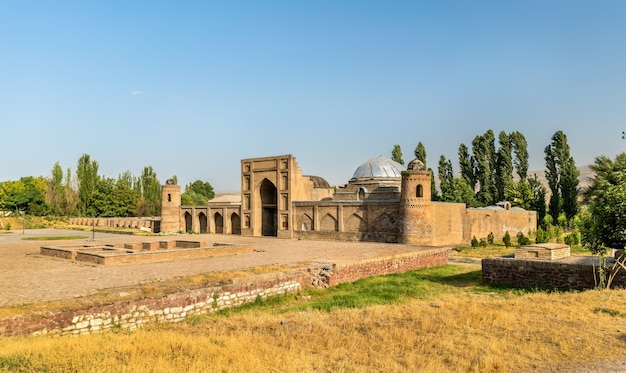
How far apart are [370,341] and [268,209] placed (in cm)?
2775

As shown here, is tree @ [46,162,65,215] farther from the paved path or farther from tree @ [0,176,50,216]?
the paved path

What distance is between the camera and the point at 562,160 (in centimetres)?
3962

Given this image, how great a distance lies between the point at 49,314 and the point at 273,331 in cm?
379

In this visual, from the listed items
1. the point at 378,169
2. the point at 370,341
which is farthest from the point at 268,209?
the point at 370,341

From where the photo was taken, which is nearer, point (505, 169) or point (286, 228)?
point (286, 228)

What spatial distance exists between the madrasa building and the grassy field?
15.0 m

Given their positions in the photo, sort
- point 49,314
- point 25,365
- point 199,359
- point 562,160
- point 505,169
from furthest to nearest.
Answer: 1. point 505,169
2. point 562,160
3. point 49,314
4. point 199,359
5. point 25,365

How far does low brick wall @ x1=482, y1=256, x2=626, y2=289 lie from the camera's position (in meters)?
12.5

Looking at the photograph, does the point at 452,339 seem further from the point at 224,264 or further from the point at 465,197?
the point at 465,197

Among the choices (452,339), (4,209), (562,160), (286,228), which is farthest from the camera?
(4,209)

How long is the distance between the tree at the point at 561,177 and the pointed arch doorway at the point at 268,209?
2310cm

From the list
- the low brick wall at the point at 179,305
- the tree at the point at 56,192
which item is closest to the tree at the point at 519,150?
the low brick wall at the point at 179,305

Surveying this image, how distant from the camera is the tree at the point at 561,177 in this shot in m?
38.4

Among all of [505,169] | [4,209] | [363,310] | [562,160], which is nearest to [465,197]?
[505,169]
